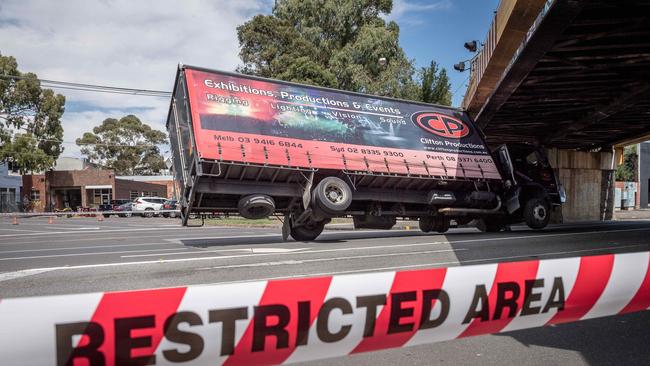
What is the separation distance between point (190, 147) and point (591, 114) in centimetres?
1381

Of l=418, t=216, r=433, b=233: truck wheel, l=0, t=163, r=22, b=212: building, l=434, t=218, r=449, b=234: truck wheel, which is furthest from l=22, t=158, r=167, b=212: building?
l=434, t=218, r=449, b=234: truck wheel

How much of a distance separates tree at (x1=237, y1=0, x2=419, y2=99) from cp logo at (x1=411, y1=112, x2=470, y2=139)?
15.0 meters

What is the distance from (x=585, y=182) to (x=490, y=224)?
13374mm

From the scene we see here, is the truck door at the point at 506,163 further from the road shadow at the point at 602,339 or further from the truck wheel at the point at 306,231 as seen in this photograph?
the road shadow at the point at 602,339

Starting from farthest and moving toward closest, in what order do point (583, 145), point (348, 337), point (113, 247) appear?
1. point (583, 145)
2. point (113, 247)
3. point (348, 337)

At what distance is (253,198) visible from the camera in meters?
11.0

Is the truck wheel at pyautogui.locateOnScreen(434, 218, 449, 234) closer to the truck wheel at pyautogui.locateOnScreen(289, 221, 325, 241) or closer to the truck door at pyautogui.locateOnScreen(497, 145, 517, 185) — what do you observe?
the truck door at pyautogui.locateOnScreen(497, 145, 517, 185)

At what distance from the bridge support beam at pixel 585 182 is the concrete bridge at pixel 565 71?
4.42ft

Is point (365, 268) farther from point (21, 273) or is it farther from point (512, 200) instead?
point (512, 200)

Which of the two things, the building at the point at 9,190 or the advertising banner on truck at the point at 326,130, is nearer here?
the advertising banner on truck at the point at 326,130

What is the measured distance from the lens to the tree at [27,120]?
43.4 metres

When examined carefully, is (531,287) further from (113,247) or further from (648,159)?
(648,159)

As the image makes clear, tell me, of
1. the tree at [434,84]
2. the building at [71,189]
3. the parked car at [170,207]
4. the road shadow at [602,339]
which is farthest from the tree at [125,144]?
the road shadow at [602,339]

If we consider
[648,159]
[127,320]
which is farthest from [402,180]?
[648,159]
